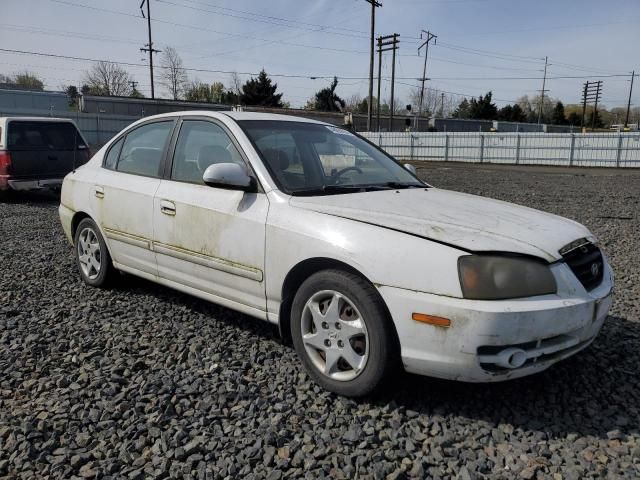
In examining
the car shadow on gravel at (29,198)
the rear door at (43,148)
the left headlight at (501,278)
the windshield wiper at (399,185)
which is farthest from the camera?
the car shadow on gravel at (29,198)

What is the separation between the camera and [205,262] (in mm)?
3564

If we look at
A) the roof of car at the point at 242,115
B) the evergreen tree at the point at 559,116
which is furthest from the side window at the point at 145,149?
the evergreen tree at the point at 559,116

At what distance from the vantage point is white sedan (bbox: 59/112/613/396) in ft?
8.20

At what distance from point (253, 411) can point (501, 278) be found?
4.67ft

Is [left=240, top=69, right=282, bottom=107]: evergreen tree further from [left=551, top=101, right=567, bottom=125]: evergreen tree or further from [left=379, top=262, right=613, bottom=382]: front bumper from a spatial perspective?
[left=379, top=262, right=613, bottom=382]: front bumper

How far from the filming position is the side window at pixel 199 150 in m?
3.66

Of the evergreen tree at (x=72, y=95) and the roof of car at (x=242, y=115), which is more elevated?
the evergreen tree at (x=72, y=95)

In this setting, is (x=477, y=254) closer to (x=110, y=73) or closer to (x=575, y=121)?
(x=110, y=73)

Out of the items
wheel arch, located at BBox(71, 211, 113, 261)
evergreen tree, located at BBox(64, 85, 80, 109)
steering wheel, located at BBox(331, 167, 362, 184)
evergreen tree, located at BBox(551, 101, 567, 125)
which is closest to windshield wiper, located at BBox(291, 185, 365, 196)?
steering wheel, located at BBox(331, 167, 362, 184)

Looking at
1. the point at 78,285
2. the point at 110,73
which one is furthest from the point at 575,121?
the point at 78,285

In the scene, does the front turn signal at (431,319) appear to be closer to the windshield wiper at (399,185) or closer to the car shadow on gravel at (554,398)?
the car shadow on gravel at (554,398)

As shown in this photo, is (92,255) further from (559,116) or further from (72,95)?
(559,116)

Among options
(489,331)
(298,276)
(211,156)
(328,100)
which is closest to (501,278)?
(489,331)

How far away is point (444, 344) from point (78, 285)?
150 inches
